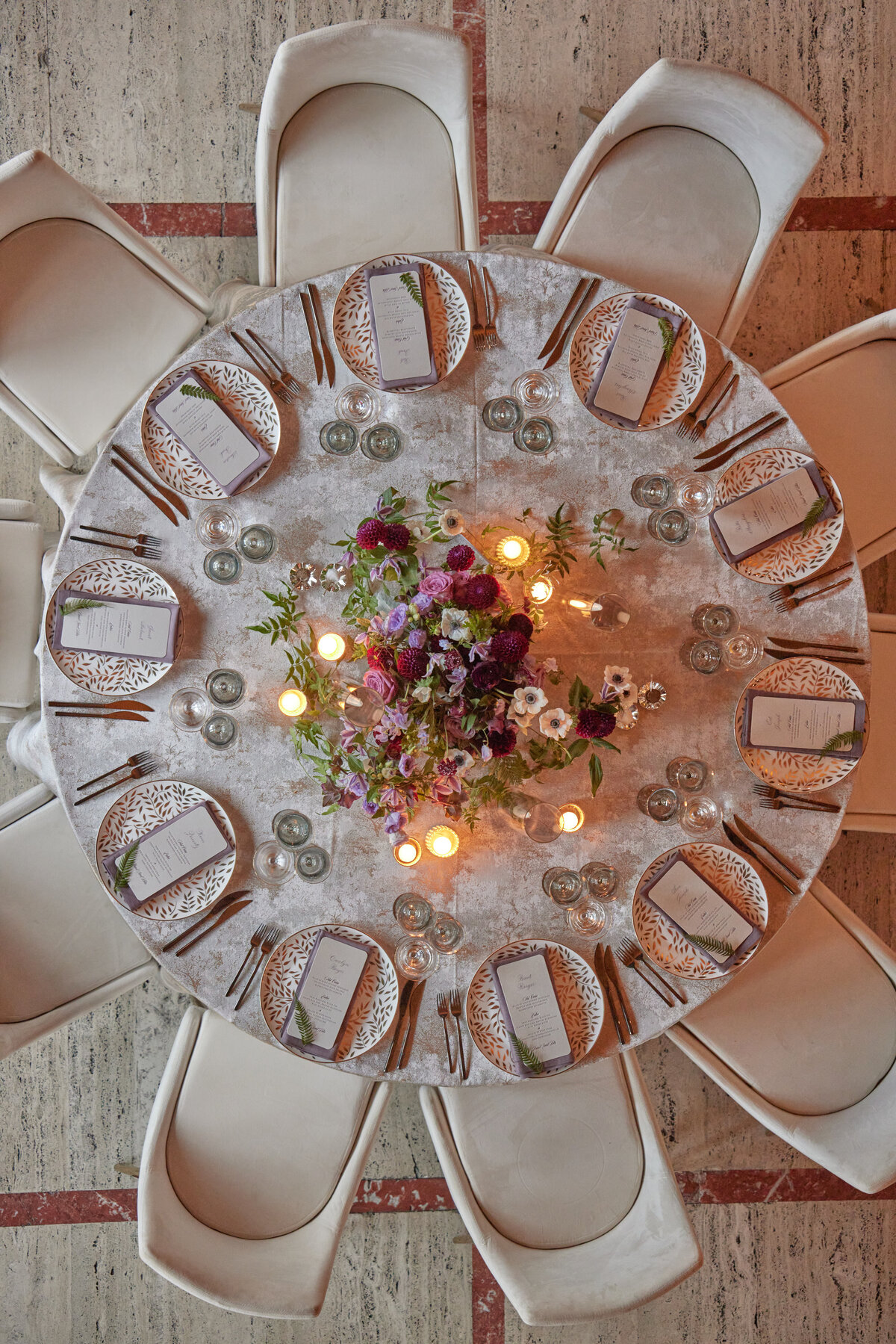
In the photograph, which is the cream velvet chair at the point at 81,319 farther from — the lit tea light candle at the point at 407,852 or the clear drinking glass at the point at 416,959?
the clear drinking glass at the point at 416,959

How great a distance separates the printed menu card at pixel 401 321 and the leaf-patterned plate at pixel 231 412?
11.8 inches

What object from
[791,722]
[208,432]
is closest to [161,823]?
[208,432]

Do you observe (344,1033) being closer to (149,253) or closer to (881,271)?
(149,253)

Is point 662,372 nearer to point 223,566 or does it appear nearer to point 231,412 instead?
point 231,412

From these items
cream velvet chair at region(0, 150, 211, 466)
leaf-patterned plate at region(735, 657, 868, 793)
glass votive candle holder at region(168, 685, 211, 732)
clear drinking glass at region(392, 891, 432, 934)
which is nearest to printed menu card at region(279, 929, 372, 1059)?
clear drinking glass at region(392, 891, 432, 934)

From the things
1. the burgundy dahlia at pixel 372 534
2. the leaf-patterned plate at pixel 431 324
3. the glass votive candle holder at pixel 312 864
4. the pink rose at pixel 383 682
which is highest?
the leaf-patterned plate at pixel 431 324

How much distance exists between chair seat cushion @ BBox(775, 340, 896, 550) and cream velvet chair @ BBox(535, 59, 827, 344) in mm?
272

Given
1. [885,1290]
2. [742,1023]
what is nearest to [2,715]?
[742,1023]

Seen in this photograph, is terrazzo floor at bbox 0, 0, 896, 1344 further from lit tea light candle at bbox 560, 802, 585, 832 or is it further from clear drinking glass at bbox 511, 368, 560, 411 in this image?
lit tea light candle at bbox 560, 802, 585, 832

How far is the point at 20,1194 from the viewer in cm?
296

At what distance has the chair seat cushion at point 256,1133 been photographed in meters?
2.20

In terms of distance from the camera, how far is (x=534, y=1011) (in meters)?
1.99

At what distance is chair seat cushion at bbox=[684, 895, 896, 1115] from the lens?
89.1 inches

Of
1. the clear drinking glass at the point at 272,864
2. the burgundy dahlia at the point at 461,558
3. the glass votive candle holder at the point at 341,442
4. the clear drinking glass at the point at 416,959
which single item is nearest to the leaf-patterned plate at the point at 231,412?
the glass votive candle holder at the point at 341,442
